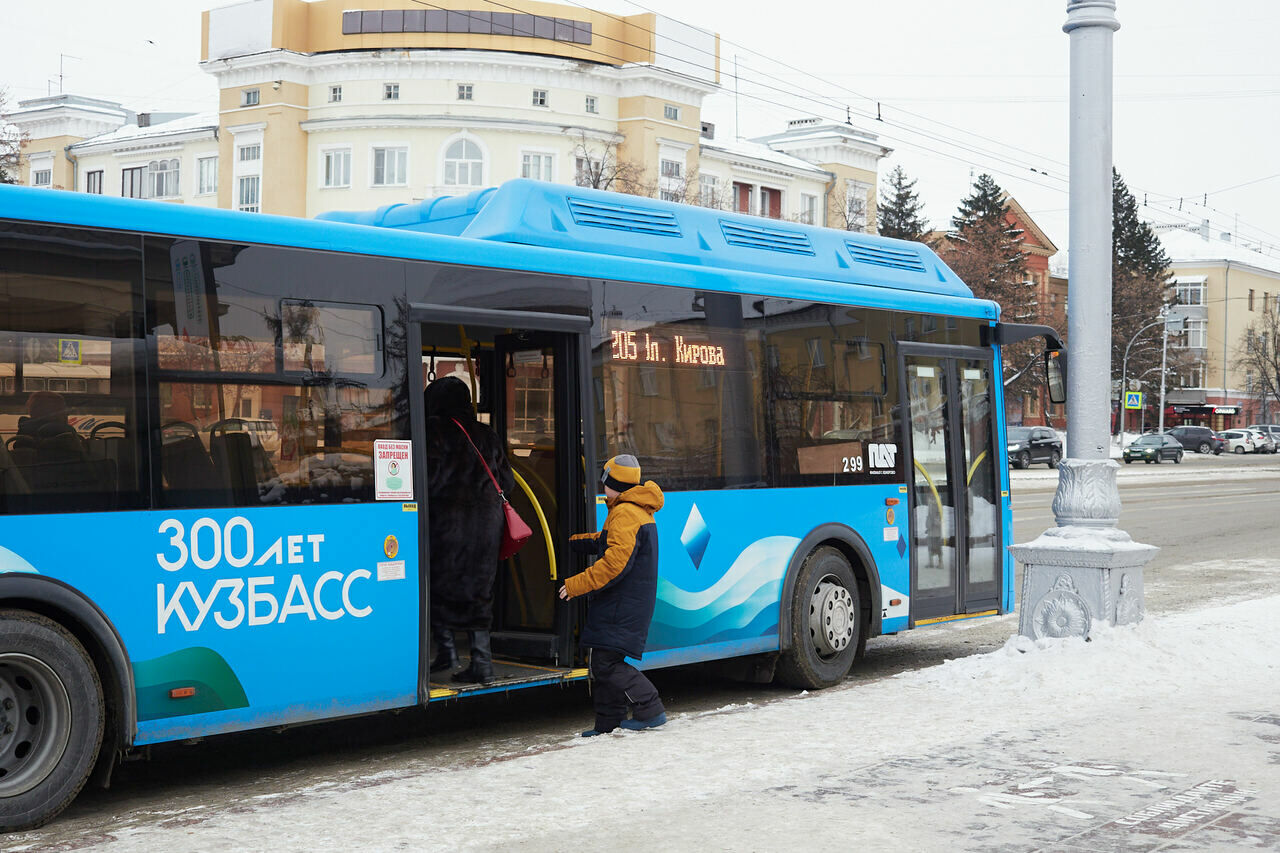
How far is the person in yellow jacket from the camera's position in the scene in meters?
7.85

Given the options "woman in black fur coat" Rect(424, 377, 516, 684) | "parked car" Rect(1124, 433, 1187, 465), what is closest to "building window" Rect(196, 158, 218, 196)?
"parked car" Rect(1124, 433, 1187, 465)

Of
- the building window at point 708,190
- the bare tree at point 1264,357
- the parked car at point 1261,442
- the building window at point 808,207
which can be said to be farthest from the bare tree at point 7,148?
the bare tree at point 1264,357

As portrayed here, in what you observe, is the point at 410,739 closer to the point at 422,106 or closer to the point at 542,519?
the point at 542,519

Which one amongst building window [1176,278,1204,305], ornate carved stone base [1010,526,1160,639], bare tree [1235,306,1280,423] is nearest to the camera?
ornate carved stone base [1010,526,1160,639]

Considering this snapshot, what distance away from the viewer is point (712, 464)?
9094 millimetres

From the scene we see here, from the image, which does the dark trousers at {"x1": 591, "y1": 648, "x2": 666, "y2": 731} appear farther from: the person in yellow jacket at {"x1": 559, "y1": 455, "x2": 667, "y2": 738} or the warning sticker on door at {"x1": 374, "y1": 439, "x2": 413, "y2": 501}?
the warning sticker on door at {"x1": 374, "y1": 439, "x2": 413, "y2": 501}

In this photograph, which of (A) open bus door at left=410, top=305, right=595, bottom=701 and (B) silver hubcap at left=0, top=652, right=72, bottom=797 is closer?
(B) silver hubcap at left=0, top=652, right=72, bottom=797

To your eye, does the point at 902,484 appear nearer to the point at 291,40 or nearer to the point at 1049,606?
the point at 1049,606

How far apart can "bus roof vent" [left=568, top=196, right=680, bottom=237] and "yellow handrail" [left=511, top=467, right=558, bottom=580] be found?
5.34 ft

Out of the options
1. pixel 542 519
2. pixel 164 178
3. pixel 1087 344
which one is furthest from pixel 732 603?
pixel 164 178

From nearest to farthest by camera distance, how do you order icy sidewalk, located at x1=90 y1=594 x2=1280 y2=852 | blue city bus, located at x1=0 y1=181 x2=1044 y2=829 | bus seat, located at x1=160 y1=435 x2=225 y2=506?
icy sidewalk, located at x1=90 y1=594 x2=1280 y2=852 < blue city bus, located at x1=0 y1=181 x2=1044 y2=829 < bus seat, located at x1=160 y1=435 x2=225 y2=506

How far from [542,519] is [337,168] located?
2330 inches

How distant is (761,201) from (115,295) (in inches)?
2819

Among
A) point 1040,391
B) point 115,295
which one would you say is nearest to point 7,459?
point 115,295
